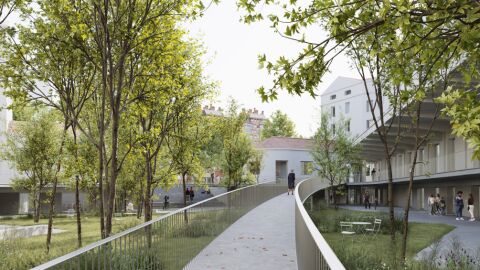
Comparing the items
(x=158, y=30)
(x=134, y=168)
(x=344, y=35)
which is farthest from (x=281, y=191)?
(x=344, y=35)

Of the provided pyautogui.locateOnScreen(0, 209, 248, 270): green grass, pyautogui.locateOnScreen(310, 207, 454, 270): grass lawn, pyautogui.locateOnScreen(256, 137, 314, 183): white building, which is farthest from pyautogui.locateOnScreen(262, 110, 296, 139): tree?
pyautogui.locateOnScreen(0, 209, 248, 270): green grass

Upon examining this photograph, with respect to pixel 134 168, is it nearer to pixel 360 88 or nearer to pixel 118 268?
pixel 118 268

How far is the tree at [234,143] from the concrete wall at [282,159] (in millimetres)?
25994

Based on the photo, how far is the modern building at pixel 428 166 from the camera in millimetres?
27188

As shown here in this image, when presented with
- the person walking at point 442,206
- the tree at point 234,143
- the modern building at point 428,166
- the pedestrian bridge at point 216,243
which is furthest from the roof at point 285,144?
the pedestrian bridge at point 216,243

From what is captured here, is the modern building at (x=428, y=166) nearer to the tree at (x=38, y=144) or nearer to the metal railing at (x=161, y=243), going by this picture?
the metal railing at (x=161, y=243)

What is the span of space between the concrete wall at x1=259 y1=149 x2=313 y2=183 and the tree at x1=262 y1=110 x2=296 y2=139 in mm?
31717

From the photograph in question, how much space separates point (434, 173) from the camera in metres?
30.3

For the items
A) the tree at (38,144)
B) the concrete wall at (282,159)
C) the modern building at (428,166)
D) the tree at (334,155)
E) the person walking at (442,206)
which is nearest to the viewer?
the modern building at (428,166)

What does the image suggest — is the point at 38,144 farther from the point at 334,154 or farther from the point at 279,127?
the point at 279,127

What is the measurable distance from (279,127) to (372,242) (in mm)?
84614

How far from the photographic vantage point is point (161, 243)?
26.2 ft

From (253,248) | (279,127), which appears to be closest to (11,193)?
(253,248)

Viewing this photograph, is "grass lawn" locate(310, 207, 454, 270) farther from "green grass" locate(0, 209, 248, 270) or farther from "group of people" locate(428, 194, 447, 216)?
"group of people" locate(428, 194, 447, 216)
